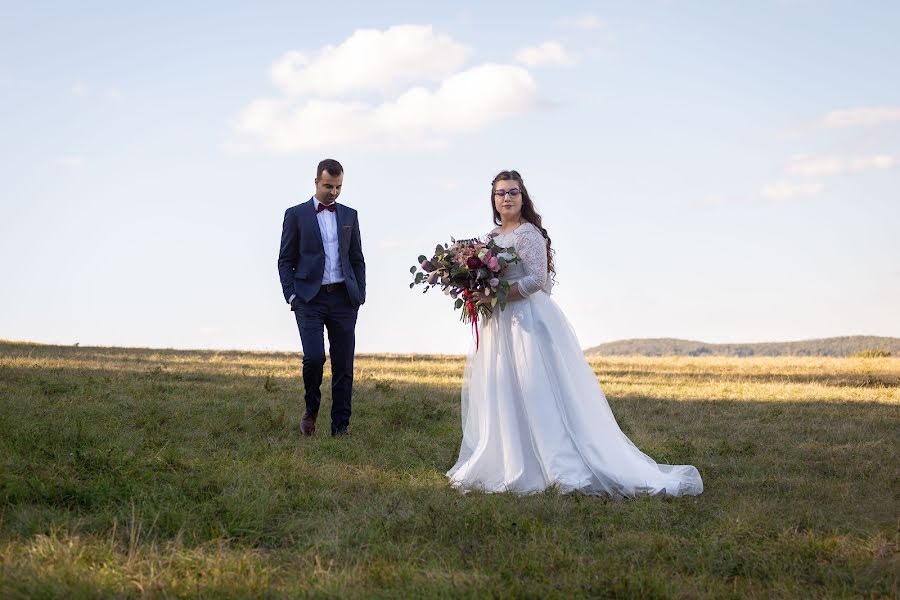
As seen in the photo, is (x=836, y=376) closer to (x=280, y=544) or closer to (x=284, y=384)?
(x=284, y=384)

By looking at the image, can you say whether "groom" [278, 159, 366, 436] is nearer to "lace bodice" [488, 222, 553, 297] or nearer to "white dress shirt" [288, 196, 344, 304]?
"white dress shirt" [288, 196, 344, 304]

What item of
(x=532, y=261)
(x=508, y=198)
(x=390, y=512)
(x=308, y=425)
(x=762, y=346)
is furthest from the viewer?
(x=762, y=346)

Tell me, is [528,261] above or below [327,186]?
below

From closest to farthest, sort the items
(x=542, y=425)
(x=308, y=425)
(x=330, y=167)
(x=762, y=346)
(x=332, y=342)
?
(x=542, y=425), (x=330, y=167), (x=308, y=425), (x=332, y=342), (x=762, y=346)

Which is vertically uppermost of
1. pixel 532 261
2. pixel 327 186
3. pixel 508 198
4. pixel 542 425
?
pixel 327 186

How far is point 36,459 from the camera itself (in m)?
7.12

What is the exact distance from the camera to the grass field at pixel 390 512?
4473mm

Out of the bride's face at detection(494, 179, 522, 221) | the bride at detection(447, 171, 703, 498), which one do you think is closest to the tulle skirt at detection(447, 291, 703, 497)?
the bride at detection(447, 171, 703, 498)

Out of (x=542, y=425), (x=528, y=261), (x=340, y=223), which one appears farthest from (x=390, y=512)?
(x=340, y=223)

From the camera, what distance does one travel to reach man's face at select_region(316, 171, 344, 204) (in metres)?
9.68

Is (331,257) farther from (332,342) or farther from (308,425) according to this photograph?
(308,425)

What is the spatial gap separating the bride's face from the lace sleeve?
0.95 ft

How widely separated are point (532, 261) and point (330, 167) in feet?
9.99

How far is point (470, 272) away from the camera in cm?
777
